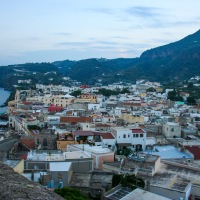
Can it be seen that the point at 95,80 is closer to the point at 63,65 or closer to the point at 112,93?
the point at 112,93

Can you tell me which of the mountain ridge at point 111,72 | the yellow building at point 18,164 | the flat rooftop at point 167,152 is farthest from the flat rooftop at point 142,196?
the mountain ridge at point 111,72

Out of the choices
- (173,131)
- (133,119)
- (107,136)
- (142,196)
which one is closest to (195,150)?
(107,136)

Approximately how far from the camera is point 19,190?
275 centimetres

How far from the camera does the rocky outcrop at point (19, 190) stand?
2.65 m

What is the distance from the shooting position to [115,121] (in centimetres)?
2895

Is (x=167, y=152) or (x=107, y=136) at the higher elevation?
(x=107, y=136)

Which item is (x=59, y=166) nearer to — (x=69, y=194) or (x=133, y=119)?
(x=69, y=194)

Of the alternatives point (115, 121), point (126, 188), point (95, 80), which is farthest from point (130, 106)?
point (95, 80)

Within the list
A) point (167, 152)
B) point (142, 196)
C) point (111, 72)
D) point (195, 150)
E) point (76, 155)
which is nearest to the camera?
point (142, 196)

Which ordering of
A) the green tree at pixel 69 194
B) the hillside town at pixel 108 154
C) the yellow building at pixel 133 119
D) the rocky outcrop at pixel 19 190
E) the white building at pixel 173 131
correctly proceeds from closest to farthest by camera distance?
1. the rocky outcrop at pixel 19 190
2. the green tree at pixel 69 194
3. the hillside town at pixel 108 154
4. the white building at pixel 173 131
5. the yellow building at pixel 133 119

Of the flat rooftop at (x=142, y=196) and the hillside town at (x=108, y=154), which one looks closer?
the flat rooftop at (x=142, y=196)

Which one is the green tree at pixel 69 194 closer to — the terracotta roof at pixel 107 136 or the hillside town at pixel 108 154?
the hillside town at pixel 108 154

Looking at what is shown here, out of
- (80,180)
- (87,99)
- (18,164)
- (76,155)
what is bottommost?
(80,180)

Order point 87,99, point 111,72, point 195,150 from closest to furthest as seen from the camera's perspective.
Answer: point 195,150
point 87,99
point 111,72
